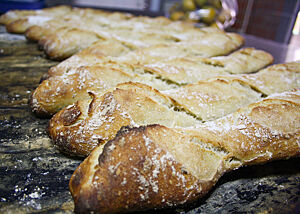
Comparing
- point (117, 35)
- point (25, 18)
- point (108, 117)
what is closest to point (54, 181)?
point (108, 117)

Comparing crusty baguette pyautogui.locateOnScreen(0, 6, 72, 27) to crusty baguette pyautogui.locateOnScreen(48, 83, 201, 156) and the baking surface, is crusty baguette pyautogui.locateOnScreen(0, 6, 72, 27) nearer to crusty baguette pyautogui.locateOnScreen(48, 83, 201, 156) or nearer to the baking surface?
the baking surface

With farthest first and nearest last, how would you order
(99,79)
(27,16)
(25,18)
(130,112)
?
(27,16) < (25,18) < (99,79) < (130,112)

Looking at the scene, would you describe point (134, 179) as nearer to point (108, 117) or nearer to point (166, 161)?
point (166, 161)

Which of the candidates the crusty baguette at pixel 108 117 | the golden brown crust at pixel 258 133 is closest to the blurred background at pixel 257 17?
the golden brown crust at pixel 258 133

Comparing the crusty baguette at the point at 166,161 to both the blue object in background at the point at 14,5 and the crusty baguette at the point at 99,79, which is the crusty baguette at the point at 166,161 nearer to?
the crusty baguette at the point at 99,79

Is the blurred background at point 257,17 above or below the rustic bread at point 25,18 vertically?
above

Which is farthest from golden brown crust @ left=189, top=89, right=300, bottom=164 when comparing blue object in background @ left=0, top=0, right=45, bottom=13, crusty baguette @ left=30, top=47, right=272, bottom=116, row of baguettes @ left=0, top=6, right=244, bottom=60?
blue object in background @ left=0, top=0, right=45, bottom=13

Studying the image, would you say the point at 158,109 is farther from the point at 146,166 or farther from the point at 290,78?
the point at 290,78
